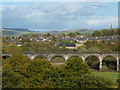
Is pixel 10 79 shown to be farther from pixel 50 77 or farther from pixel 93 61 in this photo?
pixel 93 61

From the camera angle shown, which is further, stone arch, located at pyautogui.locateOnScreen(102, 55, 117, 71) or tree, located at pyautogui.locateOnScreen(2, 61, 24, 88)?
stone arch, located at pyautogui.locateOnScreen(102, 55, 117, 71)

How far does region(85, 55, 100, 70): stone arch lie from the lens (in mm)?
63672

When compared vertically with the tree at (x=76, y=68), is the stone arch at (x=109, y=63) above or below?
below

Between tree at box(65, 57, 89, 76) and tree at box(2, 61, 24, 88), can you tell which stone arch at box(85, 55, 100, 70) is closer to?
tree at box(65, 57, 89, 76)

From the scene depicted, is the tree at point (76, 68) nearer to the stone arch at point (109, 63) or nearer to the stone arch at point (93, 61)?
the stone arch at point (109, 63)

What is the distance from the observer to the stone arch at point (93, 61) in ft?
209

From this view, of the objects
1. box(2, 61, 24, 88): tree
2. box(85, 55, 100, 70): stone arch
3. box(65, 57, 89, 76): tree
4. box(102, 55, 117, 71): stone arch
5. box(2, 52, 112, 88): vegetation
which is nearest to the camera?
box(2, 61, 24, 88): tree

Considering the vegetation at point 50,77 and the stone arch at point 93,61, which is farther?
the stone arch at point 93,61

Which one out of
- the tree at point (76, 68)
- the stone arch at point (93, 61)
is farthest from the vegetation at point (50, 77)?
the stone arch at point (93, 61)

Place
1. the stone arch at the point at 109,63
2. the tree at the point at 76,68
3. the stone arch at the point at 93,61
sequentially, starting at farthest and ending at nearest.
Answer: the stone arch at the point at 93,61, the stone arch at the point at 109,63, the tree at the point at 76,68

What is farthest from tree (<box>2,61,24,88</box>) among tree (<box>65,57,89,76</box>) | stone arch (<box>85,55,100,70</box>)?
stone arch (<box>85,55,100,70</box>)

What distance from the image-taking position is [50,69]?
35812 millimetres

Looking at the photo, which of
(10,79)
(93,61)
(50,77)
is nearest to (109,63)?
(93,61)

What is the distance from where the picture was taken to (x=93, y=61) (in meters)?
64.9
